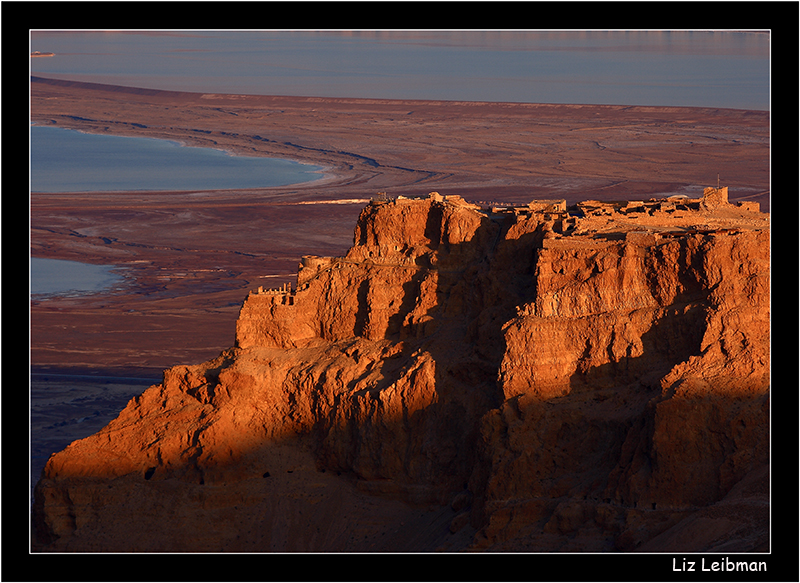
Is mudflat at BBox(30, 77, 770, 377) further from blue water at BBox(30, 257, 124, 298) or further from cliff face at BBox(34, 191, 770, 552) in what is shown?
cliff face at BBox(34, 191, 770, 552)

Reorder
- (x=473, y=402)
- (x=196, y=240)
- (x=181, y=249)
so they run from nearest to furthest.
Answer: (x=473, y=402)
(x=181, y=249)
(x=196, y=240)

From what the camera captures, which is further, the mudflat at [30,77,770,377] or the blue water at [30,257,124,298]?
the blue water at [30,257,124,298]

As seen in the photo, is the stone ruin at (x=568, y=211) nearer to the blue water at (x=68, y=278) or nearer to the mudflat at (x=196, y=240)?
the mudflat at (x=196, y=240)

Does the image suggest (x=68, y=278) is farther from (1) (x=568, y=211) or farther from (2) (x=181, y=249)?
(1) (x=568, y=211)

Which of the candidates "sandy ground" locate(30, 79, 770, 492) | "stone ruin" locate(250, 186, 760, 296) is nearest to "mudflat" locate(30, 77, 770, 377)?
"sandy ground" locate(30, 79, 770, 492)

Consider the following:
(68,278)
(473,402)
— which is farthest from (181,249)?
(473,402)

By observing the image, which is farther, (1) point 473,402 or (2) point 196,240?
(2) point 196,240

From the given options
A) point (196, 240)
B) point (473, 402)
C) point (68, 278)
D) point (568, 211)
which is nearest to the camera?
point (473, 402)
